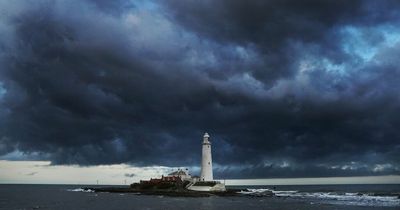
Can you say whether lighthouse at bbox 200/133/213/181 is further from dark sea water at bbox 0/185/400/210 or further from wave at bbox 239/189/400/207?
wave at bbox 239/189/400/207

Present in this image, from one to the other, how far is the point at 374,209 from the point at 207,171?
4474 cm

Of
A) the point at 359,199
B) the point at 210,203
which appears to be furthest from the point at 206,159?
the point at 359,199

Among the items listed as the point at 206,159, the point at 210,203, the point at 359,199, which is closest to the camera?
the point at 210,203

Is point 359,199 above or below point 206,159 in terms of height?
below

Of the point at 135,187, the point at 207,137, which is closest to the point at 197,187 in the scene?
the point at 207,137

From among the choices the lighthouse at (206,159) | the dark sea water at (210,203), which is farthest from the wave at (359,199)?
the lighthouse at (206,159)

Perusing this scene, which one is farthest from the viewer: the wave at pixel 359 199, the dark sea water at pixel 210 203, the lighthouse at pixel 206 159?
the lighthouse at pixel 206 159

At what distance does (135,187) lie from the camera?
427 ft

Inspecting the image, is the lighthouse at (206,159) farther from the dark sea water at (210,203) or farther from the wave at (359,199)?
the wave at (359,199)

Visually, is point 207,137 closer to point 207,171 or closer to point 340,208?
point 207,171

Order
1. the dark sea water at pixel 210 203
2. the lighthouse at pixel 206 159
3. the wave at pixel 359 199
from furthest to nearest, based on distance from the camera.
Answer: the lighthouse at pixel 206 159 → the wave at pixel 359 199 → the dark sea water at pixel 210 203

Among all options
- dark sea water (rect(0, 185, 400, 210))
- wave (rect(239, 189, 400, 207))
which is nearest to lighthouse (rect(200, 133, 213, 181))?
dark sea water (rect(0, 185, 400, 210))

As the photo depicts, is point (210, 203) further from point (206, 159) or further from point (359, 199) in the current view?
point (359, 199)

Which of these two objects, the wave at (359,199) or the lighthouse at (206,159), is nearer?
the wave at (359,199)
